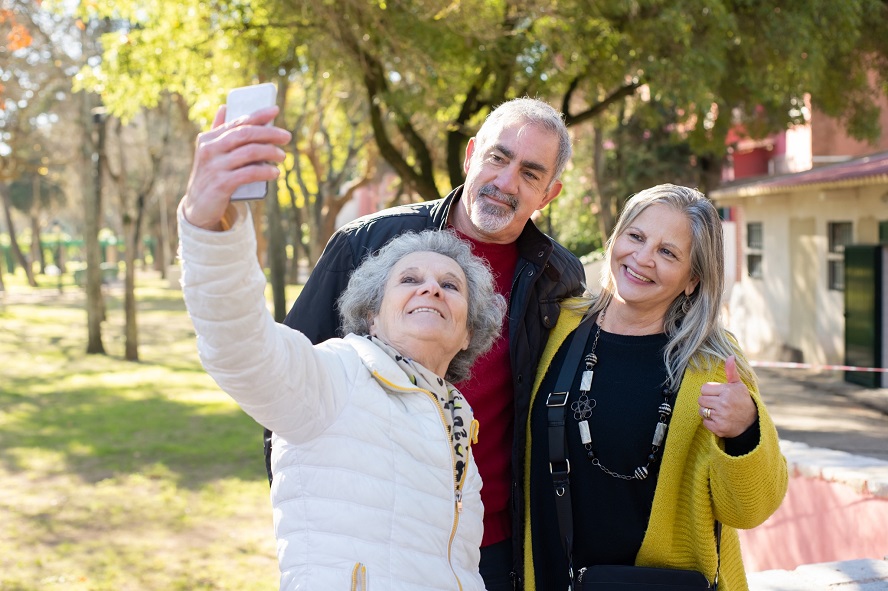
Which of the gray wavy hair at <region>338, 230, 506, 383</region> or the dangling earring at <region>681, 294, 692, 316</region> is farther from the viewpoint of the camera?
the dangling earring at <region>681, 294, 692, 316</region>

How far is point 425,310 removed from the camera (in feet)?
8.43

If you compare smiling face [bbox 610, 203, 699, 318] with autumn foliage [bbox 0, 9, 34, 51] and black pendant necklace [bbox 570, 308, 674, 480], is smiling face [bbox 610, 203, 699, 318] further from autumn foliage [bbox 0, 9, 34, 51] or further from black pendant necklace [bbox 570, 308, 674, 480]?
autumn foliage [bbox 0, 9, 34, 51]

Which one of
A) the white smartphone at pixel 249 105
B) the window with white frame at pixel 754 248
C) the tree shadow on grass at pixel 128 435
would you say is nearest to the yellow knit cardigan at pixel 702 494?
the white smartphone at pixel 249 105

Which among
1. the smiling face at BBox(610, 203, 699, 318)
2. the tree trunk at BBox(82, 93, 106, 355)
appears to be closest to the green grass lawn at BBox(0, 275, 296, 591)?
the tree trunk at BBox(82, 93, 106, 355)

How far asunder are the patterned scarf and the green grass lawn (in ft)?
16.0

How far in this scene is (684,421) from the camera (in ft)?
9.47

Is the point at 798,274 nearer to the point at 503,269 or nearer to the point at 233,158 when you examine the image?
the point at 503,269

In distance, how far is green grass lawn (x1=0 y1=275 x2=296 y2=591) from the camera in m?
7.31

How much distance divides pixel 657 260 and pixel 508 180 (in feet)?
2.07

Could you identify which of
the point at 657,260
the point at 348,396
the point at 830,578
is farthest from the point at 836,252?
the point at 348,396

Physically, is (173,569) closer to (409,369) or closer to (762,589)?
(762,589)

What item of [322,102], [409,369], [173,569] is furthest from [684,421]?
[322,102]

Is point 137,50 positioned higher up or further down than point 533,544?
higher up

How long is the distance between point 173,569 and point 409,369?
562cm
